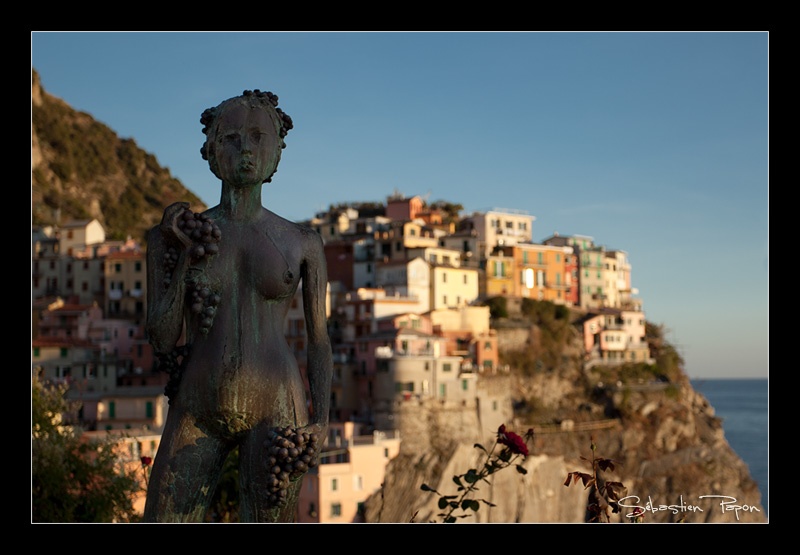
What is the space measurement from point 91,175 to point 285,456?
329ft

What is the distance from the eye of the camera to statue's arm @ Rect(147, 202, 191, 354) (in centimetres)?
446

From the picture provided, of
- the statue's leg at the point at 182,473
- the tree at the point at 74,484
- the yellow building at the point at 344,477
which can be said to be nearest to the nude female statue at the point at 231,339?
the statue's leg at the point at 182,473

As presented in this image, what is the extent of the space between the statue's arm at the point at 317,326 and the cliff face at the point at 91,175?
81020 millimetres

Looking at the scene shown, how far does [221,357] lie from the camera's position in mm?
4441

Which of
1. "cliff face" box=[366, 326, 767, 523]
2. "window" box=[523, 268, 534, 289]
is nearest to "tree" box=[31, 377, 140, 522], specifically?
"cliff face" box=[366, 326, 767, 523]

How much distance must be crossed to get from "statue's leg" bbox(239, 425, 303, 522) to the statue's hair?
106cm

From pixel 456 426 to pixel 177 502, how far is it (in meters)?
51.6

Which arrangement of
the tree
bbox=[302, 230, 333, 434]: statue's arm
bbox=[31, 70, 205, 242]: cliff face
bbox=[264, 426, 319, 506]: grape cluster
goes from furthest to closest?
bbox=[31, 70, 205, 242]: cliff face, the tree, bbox=[302, 230, 333, 434]: statue's arm, bbox=[264, 426, 319, 506]: grape cluster

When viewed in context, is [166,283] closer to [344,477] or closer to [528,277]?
[344,477]

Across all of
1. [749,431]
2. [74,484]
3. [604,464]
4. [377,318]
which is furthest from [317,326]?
[749,431]

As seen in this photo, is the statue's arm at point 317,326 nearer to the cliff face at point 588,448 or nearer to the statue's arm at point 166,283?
the statue's arm at point 166,283

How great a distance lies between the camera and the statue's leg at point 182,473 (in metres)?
4.43

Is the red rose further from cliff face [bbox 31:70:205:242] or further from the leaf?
cliff face [bbox 31:70:205:242]
